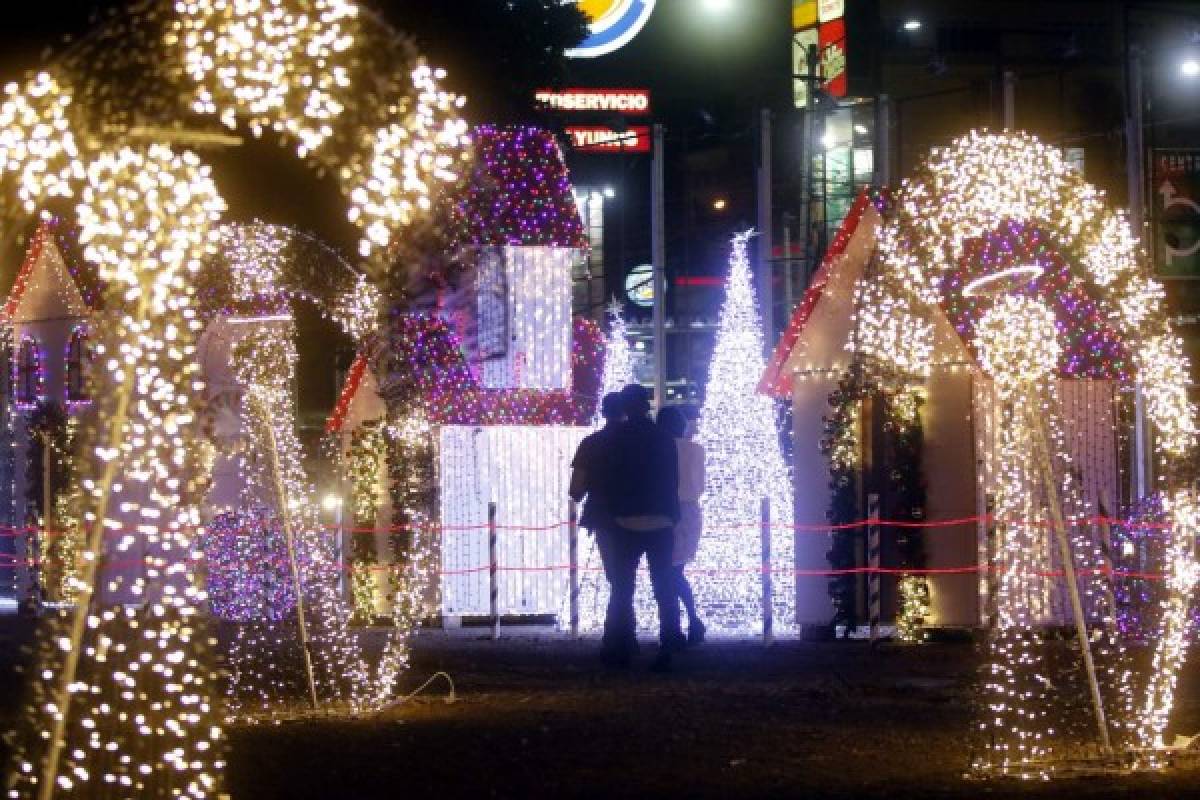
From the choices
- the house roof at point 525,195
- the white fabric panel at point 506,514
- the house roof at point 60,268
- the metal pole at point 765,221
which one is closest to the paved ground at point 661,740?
the white fabric panel at point 506,514

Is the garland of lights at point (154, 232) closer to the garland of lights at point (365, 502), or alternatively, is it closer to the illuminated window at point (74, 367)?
the garland of lights at point (365, 502)

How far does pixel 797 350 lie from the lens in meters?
19.7

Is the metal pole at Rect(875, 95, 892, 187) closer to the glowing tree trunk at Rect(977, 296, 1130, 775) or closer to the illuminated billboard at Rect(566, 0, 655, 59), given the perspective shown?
the glowing tree trunk at Rect(977, 296, 1130, 775)

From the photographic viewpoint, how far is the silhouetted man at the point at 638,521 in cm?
1533

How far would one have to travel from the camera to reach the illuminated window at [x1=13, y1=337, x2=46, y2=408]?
23.8m

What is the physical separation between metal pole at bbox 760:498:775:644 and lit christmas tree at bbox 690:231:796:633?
43 centimetres

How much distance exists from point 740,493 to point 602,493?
5.00 m

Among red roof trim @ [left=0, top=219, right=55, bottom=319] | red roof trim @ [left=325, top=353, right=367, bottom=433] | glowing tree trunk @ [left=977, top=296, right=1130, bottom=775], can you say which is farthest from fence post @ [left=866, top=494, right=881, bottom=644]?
red roof trim @ [left=0, top=219, right=55, bottom=319]

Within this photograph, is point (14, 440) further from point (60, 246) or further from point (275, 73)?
point (275, 73)

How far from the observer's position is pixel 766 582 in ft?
60.5

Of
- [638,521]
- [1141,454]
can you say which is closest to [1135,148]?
[1141,454]

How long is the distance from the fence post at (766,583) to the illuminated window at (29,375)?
31.3 ft

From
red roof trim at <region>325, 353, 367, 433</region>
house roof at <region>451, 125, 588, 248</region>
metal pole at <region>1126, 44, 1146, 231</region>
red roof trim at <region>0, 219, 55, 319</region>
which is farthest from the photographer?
metal pole at <region>1126, 44, 1146, 231</region>

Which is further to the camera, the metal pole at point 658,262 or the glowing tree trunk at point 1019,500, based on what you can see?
the metal pole at point 658,262
